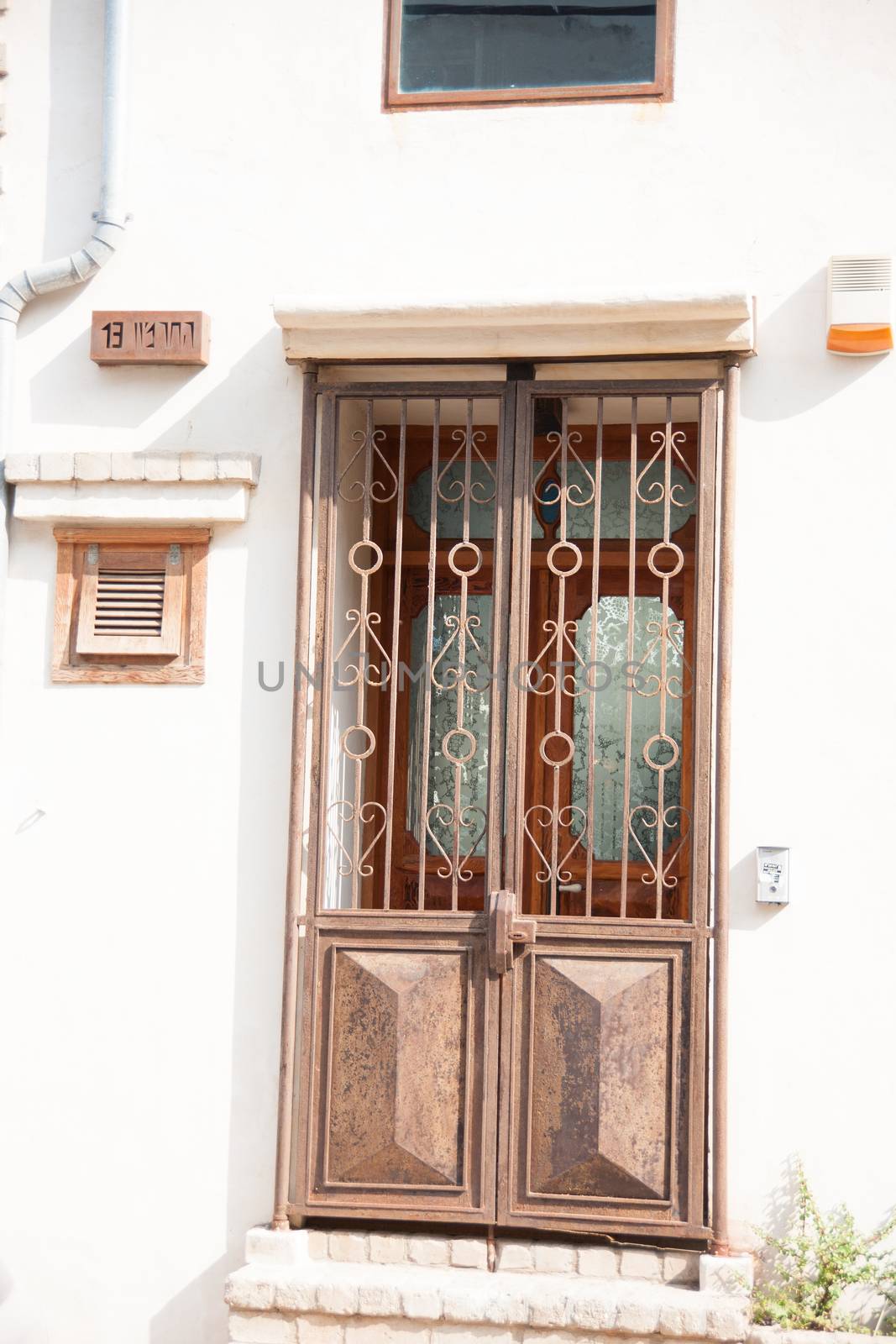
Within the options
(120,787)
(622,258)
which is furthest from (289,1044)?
(622,258)

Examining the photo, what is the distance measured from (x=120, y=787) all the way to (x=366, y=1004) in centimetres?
115

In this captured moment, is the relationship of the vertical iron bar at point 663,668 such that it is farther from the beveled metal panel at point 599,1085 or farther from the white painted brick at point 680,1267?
the white painted brick at point 680,1267

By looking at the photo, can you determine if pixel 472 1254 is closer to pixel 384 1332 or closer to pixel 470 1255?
pixel 470 1255

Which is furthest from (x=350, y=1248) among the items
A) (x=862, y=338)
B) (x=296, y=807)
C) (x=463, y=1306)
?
(x=862, y=338)

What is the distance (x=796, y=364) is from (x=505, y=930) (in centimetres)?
211

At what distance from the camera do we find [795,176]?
16.6ft

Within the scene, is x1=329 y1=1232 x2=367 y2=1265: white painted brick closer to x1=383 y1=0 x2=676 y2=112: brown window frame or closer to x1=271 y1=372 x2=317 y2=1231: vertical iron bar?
x1=271 y1=372 x2=317 y2=1231: vertical iron bar

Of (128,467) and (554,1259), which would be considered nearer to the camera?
(554,1259)

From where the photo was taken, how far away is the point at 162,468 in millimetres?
5199

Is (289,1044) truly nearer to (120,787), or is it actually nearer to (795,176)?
(120,787)

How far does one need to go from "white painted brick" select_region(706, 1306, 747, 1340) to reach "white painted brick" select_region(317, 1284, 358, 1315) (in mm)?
1090

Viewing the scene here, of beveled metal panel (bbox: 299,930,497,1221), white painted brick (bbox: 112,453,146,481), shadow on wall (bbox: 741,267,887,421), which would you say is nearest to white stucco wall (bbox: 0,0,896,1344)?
shadow on wall (bbox: 741,267,887,421)

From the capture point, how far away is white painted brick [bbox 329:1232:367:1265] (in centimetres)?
493

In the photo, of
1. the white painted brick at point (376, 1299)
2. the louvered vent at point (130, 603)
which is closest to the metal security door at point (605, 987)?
the white painted brick at point (376, 1299)
